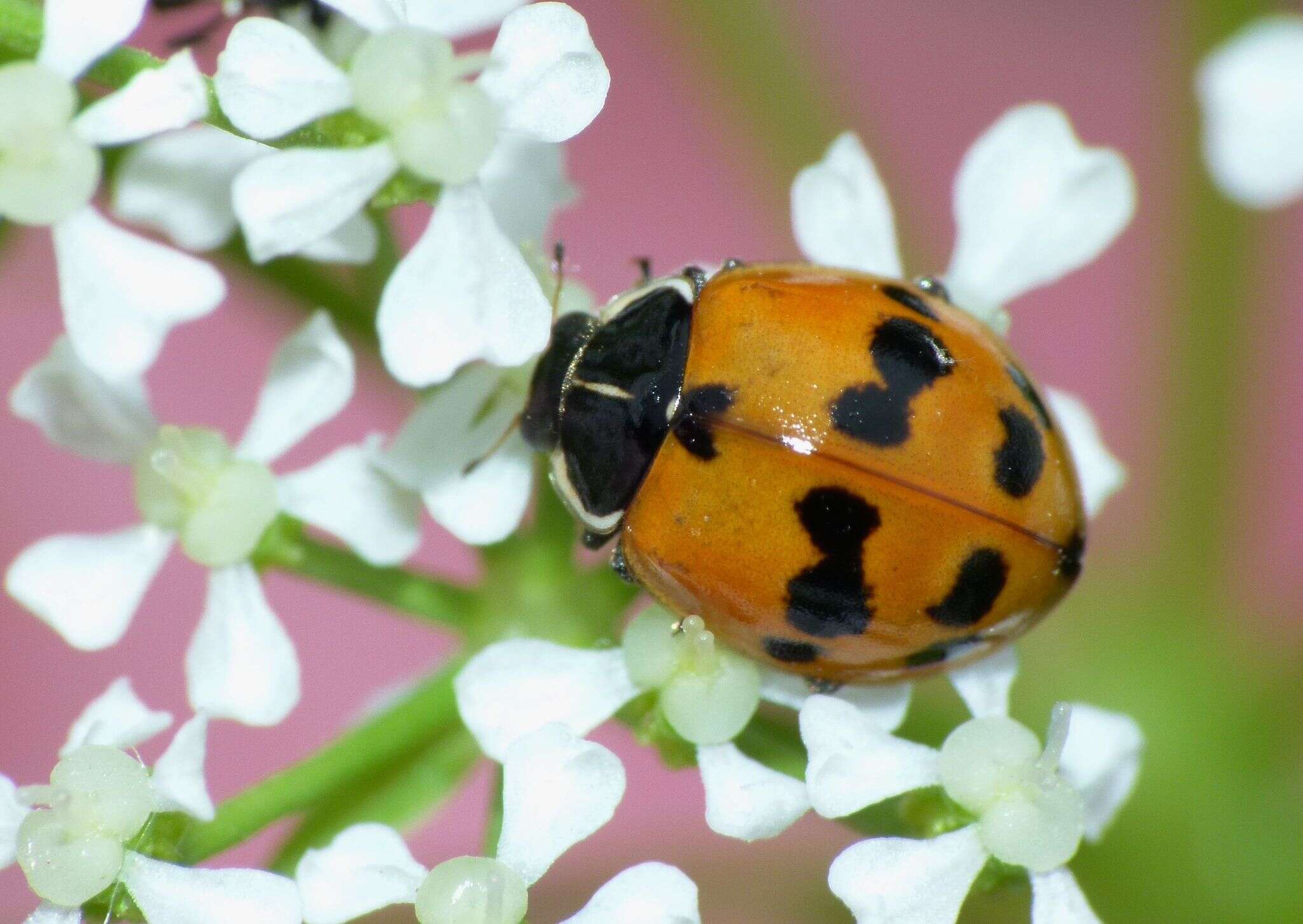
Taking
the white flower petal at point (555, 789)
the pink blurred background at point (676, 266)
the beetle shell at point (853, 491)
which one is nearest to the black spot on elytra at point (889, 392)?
the beetle shell at point (853, 491)

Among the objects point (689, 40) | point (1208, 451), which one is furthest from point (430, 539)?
point (1208, 451)

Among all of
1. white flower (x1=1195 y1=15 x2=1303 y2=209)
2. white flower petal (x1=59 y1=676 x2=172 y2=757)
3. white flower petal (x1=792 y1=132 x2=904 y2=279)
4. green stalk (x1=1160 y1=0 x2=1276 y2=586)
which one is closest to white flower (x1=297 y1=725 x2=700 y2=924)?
white flower petal (x1=59 y1=676 x2=172 y2=757)

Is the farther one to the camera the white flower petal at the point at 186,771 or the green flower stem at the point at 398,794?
the green flower stem at the point at 398,794

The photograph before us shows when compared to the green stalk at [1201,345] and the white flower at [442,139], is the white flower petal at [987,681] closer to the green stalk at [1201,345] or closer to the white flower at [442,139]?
the white flower at [442,139]

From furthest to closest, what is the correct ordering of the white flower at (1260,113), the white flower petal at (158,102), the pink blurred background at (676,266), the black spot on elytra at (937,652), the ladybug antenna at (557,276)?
the pink blurred background at (676,266)
the white flower at (1260,113)
the ladybug antenna at (557,276)
the black spot on elytra at (937,652)
the white flower petal at (158,102)

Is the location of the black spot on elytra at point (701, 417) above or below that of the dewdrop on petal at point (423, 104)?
below

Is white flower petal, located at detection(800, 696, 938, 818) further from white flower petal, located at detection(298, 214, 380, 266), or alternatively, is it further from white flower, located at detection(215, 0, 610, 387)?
white flower petal, located at detection(298, 214, 380, 266)
